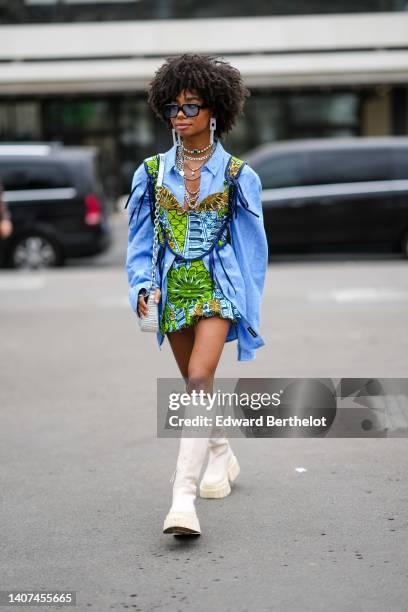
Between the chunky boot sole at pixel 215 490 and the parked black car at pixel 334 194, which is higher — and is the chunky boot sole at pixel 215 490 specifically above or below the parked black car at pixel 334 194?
below

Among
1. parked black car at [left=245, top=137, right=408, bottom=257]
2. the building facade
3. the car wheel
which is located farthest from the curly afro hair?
the building facade

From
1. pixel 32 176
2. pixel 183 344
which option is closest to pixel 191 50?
pixel 32 176

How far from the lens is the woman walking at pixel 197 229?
4012 mm

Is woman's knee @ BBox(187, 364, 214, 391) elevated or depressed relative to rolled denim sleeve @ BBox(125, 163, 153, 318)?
depressed

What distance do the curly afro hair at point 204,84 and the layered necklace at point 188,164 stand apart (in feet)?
0.44

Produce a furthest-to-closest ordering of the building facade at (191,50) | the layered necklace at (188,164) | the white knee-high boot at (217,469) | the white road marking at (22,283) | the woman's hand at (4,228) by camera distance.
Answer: the building facade at (191,50) < the white road marking at (22,283) < the woman's hand at (4,228) < the white knee-high boot at (217,469) < the layered necklace at (188,164)

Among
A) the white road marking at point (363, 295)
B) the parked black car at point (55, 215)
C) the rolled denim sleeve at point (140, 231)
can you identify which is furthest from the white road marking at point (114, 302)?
the rolled denim sleeve at point (140, 231)

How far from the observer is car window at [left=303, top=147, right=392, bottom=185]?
48.5 feet

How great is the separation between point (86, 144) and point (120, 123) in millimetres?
1016

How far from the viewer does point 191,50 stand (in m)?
24.5

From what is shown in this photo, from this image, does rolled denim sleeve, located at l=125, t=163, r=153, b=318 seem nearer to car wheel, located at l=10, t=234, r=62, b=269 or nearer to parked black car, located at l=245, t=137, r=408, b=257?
parked black car, located at l=245, t=137, r=408, b=257

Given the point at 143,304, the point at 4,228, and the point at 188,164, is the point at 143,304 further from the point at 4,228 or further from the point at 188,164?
the point at 4,228

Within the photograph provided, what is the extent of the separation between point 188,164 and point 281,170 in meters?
10.8

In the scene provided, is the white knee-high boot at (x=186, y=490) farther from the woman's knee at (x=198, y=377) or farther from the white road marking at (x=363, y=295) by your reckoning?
the white road marking at (x=363, y=295)
